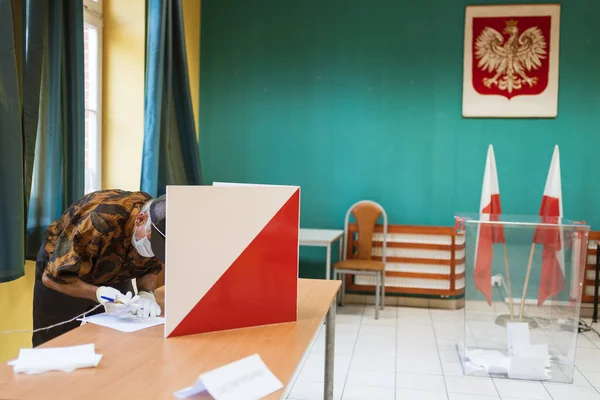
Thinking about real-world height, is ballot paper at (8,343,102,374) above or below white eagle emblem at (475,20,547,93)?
below

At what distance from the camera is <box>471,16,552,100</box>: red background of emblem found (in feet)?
15.8

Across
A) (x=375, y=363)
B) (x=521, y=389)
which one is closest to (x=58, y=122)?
(x=375, y=363)

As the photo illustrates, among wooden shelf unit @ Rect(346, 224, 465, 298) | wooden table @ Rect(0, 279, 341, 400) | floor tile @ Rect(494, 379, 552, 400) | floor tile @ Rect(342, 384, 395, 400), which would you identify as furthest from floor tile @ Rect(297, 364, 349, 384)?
wooden shelf unit @ Rect(346, 224, 465, 298)

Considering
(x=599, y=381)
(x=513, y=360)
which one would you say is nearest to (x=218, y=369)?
(x=513, y=360)

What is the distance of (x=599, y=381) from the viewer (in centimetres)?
325

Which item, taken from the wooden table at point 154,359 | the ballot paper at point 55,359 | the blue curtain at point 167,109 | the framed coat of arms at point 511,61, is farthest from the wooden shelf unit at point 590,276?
the ballot paper at point 55,359

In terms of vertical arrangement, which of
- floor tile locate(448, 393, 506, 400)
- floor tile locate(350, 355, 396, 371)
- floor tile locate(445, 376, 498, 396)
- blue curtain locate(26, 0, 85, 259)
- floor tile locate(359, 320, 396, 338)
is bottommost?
floor tile locate(359, 320, 396, 338)

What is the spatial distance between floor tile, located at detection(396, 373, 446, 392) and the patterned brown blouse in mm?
1718

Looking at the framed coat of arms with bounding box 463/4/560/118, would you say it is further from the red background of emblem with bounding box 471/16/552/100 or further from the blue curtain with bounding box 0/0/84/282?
the blue curtain with bounding box 0/0/84/282

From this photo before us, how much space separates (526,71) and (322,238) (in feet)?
7.51

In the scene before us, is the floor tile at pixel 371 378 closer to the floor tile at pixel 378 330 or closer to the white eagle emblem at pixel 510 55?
the floor tile at pixel 378 330

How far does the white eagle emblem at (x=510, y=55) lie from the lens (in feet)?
15.8

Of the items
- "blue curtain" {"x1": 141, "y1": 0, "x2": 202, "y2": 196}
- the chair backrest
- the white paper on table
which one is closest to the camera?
the white paper on table

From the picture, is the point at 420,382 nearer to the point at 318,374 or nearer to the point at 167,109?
the point at 318,374
